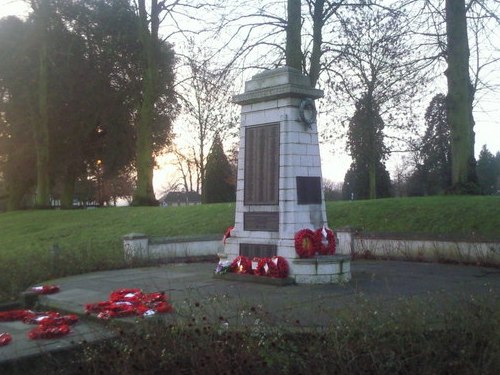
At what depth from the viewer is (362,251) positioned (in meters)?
14.3

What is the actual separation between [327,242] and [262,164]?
6.01 ft

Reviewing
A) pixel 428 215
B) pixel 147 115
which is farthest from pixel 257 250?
pixel 147 115

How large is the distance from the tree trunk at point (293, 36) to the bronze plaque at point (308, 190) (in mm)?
8729

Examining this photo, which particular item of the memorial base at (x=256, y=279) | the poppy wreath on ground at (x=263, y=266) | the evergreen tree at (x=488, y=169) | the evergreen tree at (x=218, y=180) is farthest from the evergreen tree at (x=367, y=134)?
the evergreen tree at (x=488, y=169)

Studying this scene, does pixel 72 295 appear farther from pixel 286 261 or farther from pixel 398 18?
pixel 398 18

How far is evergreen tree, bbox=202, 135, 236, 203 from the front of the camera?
38.5m

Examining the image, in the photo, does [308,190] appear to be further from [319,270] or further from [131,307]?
[131,307]

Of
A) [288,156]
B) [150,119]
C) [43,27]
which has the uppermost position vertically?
[43,27]

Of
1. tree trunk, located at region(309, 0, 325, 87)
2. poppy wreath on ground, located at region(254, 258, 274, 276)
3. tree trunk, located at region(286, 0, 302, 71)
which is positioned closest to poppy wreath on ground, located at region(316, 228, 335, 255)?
poppy wreath on ground, located at region(254, 258, 274, 276)

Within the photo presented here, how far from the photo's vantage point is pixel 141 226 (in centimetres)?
2114

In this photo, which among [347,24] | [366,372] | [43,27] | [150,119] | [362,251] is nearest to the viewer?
[366,372]

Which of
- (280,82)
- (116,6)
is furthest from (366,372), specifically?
(116,6)

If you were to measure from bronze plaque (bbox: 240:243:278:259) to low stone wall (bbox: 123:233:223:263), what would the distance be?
147 inches

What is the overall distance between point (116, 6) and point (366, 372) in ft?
104
